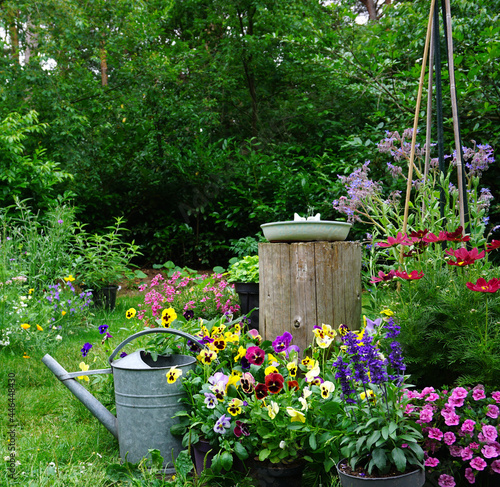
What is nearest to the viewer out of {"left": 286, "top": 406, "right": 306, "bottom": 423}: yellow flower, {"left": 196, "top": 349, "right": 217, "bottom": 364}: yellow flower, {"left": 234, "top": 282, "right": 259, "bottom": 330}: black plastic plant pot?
{"left": 286, "top": 406, "right": 306, "bottom": 423}: yellow flower

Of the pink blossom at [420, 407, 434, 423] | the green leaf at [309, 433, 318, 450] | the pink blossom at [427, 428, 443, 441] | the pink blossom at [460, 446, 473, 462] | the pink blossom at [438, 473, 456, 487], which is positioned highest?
the pink blossom at [420, 407, 434, 423]

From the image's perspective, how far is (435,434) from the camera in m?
1.65

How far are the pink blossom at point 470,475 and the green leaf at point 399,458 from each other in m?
0.35

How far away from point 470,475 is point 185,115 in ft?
23.5

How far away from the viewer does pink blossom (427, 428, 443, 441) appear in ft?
5.38

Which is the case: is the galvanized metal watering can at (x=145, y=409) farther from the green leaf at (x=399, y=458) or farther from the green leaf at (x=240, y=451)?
the green leaf at (x=399, y=458)

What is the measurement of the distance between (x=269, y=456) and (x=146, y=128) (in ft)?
23.2

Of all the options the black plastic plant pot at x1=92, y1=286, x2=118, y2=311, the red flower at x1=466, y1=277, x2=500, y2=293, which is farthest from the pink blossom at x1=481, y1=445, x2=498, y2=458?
the black plastic plant pot at x1=92, y1=286, x2=118, y2=311

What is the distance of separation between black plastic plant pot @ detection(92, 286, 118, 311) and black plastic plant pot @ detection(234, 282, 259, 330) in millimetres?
2106

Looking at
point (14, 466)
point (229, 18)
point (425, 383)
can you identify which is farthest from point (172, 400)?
Result: point (229, 18)

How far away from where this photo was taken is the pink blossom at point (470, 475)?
1.64m

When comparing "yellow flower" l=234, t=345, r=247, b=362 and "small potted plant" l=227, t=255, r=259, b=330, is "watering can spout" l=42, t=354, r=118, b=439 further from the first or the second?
"small potted plant" l=227, t=255, r=259, b=330

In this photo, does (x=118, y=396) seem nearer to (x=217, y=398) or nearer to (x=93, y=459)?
(x=93, y=459)

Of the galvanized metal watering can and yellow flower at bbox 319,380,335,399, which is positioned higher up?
yellow flower at bbox 319,380,335,399
